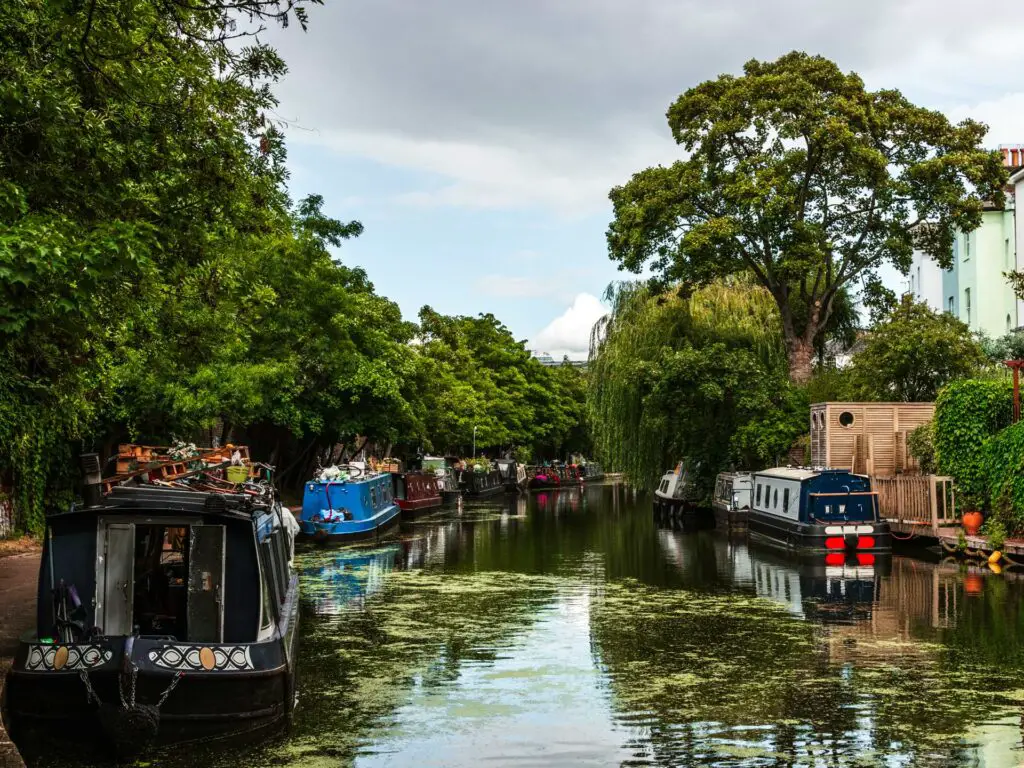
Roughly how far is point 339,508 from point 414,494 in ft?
53.6

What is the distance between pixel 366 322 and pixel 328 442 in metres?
7.13

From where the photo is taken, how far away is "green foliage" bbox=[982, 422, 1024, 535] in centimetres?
2725

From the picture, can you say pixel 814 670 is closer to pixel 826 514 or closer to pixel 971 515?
pixel 971 515

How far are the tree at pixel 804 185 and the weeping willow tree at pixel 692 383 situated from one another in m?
2.26

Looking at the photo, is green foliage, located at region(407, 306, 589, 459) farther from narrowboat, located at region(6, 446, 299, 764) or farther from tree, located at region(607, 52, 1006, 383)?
narrowboat, located at region(6, 446, 299, 764)

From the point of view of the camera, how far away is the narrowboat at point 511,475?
81938 millimetres

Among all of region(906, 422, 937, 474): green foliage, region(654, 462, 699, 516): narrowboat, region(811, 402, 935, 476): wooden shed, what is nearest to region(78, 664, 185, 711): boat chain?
region(906, 422, 937, 474): green foliage

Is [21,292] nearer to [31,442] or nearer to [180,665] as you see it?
[180,665]

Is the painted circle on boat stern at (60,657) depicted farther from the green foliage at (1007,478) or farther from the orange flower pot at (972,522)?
the orange flower pot at (972,522)

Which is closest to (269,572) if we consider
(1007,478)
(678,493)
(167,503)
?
(167,503)

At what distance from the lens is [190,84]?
15.2 m

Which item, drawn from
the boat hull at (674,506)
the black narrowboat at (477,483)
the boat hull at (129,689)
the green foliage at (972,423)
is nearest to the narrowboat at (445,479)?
the black narrowboat at (477,483)

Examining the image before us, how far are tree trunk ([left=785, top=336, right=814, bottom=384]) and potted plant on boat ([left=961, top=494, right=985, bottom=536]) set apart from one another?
519 inches

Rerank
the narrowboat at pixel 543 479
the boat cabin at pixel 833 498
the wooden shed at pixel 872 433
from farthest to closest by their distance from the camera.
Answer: the narrowboat at pixel 543 479
the wooden shed at pixel 872 433
the boat cabin at pixel 833 498
